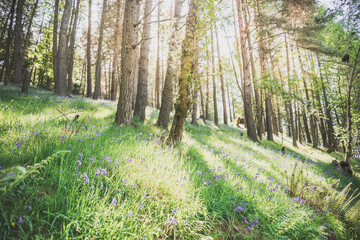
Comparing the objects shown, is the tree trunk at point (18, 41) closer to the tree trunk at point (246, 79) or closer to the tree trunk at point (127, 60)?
the tree trunk at point (127, 60)

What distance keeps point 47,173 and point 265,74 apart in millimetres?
13121

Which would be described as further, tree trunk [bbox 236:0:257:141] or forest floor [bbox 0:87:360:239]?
tree trunk [bbox 236:0:257:141]

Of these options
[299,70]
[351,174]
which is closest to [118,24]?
[351,174]

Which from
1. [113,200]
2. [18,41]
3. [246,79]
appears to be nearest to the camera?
[113,200]

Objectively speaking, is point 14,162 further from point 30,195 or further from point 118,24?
point 118,24

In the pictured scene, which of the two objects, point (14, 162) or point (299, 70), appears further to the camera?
point (299, 70)

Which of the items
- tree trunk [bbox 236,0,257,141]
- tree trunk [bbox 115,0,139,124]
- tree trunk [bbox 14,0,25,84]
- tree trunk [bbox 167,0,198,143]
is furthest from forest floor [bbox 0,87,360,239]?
tree trunk [bbox 14,0,25,84]

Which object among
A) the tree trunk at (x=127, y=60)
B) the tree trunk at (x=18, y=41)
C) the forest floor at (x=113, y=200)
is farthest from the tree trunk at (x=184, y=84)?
the tree trunk at (x=18, y=41)

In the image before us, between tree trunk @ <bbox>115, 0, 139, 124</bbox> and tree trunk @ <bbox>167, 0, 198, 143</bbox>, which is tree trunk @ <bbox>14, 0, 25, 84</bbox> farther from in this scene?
tree trunk @ <bbox>167, 0, 198, 143</bbox>

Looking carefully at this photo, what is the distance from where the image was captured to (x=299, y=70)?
63.9 ft

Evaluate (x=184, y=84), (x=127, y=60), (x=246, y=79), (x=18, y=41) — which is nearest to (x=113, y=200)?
(x=184, y=84)

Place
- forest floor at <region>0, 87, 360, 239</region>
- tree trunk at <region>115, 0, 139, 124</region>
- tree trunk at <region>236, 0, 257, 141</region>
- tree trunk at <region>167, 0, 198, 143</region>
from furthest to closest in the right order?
1. tree trunk at <region>236, 0, 257, 141</region>
2. tree trunk at <region>115, 0, 139, 124</region>
3. tree trunk at <region>167, 0, 198, 143</region>
4. forest floor at <region>0, 87, 360, 239</region>

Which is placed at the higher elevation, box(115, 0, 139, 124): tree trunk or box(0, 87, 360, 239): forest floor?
box(115, 0, 139, 124): tree trunk

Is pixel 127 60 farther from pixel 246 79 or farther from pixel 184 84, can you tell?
pixel 246 79
